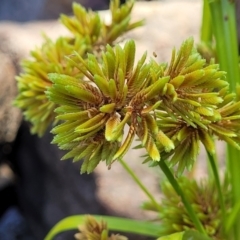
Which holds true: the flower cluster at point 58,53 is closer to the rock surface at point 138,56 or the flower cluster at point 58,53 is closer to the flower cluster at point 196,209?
the flower cluster at point 196,209

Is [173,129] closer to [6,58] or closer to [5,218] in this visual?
[6,58]

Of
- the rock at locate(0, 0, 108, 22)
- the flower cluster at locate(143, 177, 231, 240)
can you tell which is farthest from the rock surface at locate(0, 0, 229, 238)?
the rock at locate(0, 0, 108, 22)

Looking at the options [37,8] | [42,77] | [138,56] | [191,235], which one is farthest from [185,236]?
[37,8]

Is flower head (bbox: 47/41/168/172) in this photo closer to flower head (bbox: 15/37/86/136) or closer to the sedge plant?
the sedge plant

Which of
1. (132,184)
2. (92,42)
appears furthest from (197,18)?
(92,42)

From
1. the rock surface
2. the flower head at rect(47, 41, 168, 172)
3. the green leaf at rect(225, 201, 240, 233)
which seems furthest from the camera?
the rock surface

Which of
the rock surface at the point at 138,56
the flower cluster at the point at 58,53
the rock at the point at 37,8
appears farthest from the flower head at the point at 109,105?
the rock at the point at 37,8
